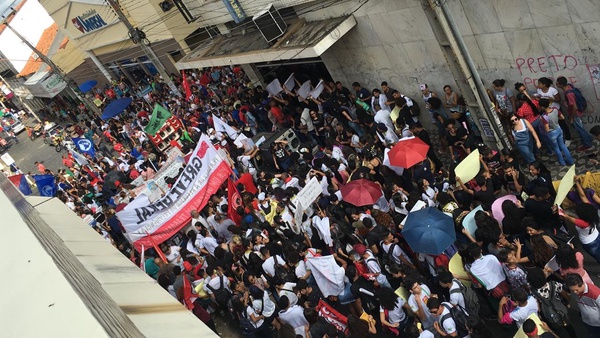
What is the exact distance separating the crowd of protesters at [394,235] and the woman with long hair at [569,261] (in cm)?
2

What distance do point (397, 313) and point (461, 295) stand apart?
36.3 inches

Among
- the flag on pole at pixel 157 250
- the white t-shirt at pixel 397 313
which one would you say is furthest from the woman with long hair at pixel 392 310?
the flag on pole at pixel 157 250

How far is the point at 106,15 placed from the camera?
1105 inches

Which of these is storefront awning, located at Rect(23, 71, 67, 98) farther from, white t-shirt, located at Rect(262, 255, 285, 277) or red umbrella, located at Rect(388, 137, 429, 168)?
red umbrella, located at Rect(388, 137, 429, 168)

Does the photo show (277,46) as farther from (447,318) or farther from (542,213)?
(447,318)

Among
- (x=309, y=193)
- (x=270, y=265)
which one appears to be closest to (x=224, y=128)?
(x=309, y=193)

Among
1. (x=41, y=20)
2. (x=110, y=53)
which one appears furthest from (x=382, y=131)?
(x=41, y=20)

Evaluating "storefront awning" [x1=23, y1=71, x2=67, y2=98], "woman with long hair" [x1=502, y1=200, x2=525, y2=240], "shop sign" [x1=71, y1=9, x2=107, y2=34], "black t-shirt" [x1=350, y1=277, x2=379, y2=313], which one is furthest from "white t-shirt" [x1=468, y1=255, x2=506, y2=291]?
"storefront awning" [x1=23, y1=71, x2=67, y2=98]

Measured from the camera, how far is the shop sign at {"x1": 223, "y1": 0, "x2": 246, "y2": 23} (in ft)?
49.5

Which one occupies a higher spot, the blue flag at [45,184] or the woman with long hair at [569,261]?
the blue flag at [45,184]

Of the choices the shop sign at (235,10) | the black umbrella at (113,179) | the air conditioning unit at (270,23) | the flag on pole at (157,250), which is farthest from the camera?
the black umbrella at (113,179)

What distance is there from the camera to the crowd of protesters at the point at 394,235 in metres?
5.61

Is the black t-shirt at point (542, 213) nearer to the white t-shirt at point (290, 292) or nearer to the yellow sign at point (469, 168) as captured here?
the yellow sign at point (469, 168)

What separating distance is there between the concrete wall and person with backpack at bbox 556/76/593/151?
0.45 metres
